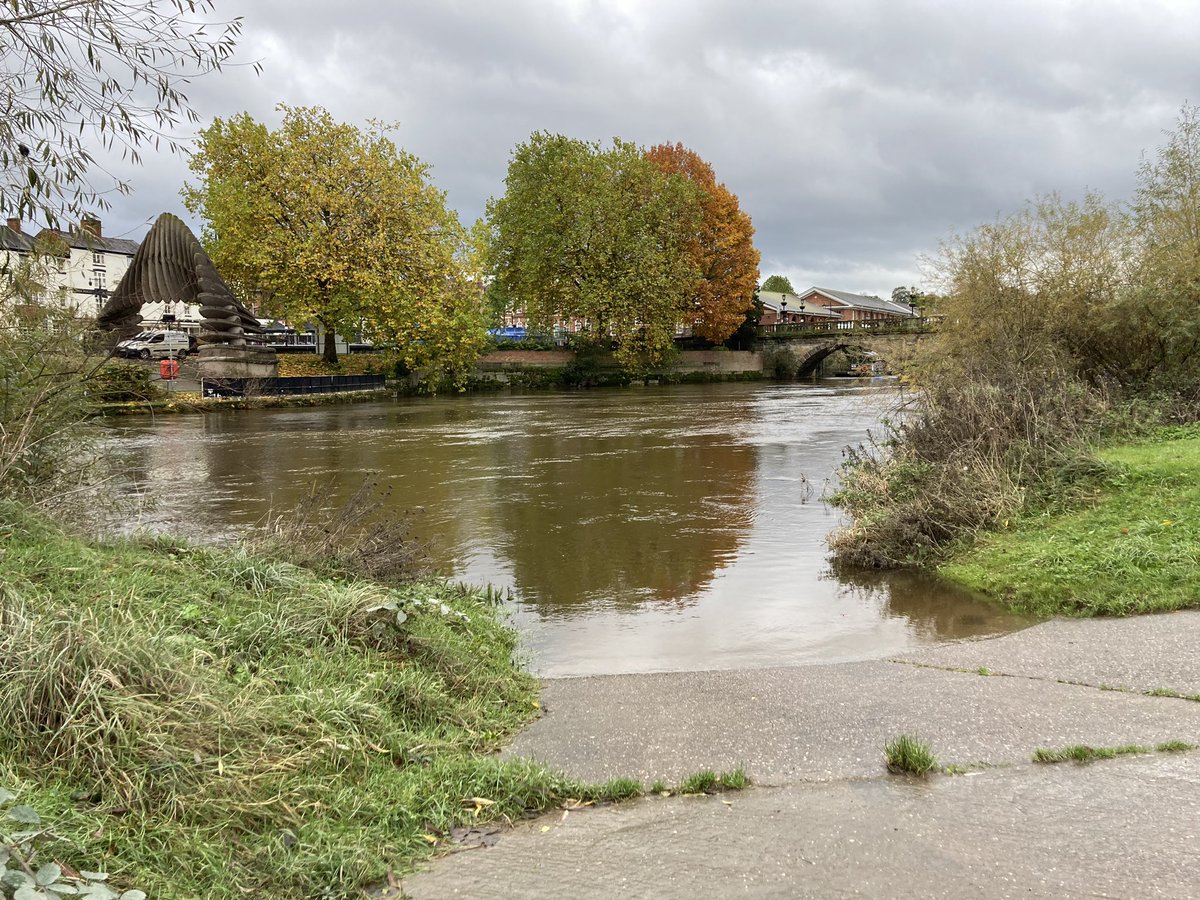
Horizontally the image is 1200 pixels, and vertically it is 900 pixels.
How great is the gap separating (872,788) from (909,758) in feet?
1.03

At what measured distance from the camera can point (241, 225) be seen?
38.7 m

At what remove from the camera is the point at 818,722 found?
502 cm

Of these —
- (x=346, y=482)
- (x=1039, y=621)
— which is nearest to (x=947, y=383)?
(x=1039, y=621)

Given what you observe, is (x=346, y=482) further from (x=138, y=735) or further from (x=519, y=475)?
(x=138, y=735)

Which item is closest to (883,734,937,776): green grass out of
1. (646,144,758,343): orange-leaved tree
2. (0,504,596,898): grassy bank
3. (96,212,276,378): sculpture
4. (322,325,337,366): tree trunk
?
(0,504,596,898): grassy bank

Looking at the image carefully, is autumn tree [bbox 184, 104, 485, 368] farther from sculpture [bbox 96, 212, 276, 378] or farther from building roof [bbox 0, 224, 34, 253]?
building roof [bbox 0, 224, 34, 253]

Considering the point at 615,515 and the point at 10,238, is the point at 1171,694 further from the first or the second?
the point at 615,515

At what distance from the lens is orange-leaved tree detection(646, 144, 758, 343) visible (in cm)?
5881

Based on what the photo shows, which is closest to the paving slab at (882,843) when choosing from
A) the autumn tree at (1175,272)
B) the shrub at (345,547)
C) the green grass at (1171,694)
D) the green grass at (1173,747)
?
the green grass at (1173,747)

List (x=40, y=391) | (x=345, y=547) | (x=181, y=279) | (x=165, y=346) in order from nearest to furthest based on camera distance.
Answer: (x=40, y=391) < (x=345, y=547) < (x=181, y=279) < (x=165, y=346)

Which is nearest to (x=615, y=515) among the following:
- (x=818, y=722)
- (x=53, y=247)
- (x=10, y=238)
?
(x=53, y=247)

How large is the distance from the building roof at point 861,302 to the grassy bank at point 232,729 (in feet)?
347

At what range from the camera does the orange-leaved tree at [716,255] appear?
58812mm

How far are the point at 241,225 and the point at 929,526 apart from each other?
3709 centimetres
